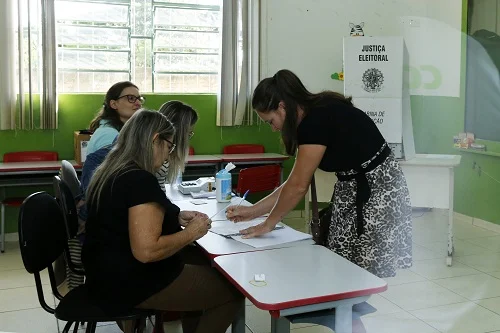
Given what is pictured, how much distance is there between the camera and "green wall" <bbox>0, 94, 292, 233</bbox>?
165 inches

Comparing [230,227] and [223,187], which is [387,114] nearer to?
[223,187]

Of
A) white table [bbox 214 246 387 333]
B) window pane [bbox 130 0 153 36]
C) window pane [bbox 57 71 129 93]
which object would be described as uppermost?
window pane [bbox 130 0 153 36]

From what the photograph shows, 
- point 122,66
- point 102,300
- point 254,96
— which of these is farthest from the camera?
point 122,66

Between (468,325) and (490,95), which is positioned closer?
(490,95)

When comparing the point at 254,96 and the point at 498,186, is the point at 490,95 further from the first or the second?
the point at 254,96

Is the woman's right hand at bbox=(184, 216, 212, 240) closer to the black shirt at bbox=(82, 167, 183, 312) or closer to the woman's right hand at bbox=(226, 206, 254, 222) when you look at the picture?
the black shirt at bbox=(82, 167, 183, 312)

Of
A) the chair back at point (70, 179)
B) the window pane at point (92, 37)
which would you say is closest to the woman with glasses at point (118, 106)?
the chair back at point (70, 179)

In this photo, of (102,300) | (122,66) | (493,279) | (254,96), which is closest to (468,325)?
(493,279)

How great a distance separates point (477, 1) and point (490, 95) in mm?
266

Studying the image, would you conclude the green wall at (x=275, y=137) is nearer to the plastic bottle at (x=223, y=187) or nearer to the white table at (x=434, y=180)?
the white table at (x=434, y=180)

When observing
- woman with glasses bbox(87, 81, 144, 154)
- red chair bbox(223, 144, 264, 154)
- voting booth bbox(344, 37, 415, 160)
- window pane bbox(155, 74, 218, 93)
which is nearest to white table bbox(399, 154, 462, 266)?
voting booth bbox(344, 37, 415, 160)

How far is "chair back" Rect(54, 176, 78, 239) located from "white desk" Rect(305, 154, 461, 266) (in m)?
1.01

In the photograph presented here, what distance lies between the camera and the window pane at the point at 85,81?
4262mm

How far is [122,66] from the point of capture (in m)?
4.44
